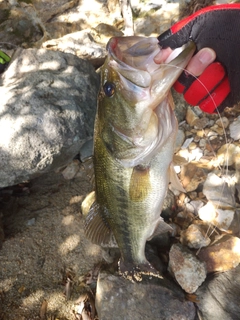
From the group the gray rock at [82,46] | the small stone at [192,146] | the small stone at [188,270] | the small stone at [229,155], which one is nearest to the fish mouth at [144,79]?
the small stone at [188,270]

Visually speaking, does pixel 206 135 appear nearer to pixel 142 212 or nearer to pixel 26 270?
pixel 142 212

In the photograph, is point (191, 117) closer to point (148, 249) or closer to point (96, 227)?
point (148, 249)

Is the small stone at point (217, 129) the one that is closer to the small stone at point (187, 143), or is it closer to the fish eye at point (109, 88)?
the small stone at point (187, 143)

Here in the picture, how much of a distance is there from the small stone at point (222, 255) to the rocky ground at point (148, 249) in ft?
0.04

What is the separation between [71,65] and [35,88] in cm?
74

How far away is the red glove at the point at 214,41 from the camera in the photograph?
2.01 metres

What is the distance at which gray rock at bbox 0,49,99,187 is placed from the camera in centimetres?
382

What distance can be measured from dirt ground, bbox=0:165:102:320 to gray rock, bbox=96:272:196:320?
0.58 meters

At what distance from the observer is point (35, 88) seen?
13.6 ft

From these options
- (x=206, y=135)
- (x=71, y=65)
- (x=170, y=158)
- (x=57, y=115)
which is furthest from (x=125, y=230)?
(x=71, y=65)

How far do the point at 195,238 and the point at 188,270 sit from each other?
416 mm

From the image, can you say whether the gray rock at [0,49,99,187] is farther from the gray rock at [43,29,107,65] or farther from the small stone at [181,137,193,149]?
the small stone at [181,137,193,149]

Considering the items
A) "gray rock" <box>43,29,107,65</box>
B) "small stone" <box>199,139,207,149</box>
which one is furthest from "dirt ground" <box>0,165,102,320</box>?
"gray rock" <box>43,29,107,65</box>

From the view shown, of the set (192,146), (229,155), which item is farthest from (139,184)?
(192,146)
